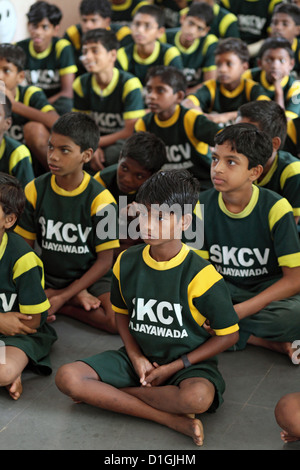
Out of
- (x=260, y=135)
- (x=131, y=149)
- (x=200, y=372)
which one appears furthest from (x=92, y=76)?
(x=200, y=372)

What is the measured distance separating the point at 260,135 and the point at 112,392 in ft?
2.64

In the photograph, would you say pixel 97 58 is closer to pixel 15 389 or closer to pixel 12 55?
pixel 12 55

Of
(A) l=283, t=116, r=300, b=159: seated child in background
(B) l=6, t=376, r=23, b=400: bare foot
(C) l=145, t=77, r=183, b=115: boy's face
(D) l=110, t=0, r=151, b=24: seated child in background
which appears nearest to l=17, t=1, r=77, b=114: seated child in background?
(D) l=110, t=0, r=151, b=24: seated child in background

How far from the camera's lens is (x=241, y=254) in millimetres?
1892

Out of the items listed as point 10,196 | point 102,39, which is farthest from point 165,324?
point 102,39

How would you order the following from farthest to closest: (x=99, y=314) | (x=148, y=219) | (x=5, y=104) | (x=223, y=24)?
(x=223, y=24)
(x=5, y=104)
(x=99, y=314)
(x=148, y=219)

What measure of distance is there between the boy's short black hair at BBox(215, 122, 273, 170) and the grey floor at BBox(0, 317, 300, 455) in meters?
0.54

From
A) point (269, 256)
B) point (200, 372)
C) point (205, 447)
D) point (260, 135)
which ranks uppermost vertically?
point (260, 135)

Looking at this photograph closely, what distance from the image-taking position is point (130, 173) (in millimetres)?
2170

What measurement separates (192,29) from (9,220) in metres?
2.15

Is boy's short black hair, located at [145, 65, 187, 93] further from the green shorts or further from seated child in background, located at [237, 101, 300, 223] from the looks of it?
the green shorts

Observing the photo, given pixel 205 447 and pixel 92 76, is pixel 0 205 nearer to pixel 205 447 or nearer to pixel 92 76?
pixel 205 447
